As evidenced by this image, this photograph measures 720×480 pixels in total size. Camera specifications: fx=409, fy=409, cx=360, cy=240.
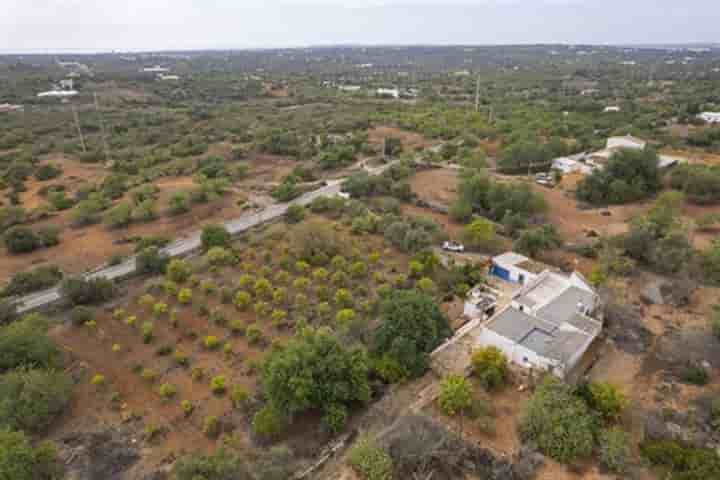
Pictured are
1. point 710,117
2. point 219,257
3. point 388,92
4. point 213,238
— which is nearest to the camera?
point 219,257

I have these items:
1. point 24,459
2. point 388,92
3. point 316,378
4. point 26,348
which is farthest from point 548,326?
point 388,92

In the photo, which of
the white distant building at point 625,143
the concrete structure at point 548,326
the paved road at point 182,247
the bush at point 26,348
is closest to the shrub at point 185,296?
the paved road at point 182,247

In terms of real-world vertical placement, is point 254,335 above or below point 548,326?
below

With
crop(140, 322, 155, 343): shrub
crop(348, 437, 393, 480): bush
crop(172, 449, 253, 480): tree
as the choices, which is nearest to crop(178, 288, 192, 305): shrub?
crop(140, 322, 155, 343): shrub

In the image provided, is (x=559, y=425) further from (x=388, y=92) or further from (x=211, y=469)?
(x=388, y=92)

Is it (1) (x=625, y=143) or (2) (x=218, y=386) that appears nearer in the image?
(2) (x=218, y=386)

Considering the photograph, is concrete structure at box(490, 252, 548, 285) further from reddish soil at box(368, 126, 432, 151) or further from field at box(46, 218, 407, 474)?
reddish soil at box(368, 126, 432, 151)

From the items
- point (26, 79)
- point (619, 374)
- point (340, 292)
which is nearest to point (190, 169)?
point (340, 292)

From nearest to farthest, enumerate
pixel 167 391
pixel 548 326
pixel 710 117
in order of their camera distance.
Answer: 1. pixel 167 391
2. pixel 548 326
3. pixel 710 117

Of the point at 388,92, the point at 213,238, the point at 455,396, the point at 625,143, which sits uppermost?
the point at 388,92
